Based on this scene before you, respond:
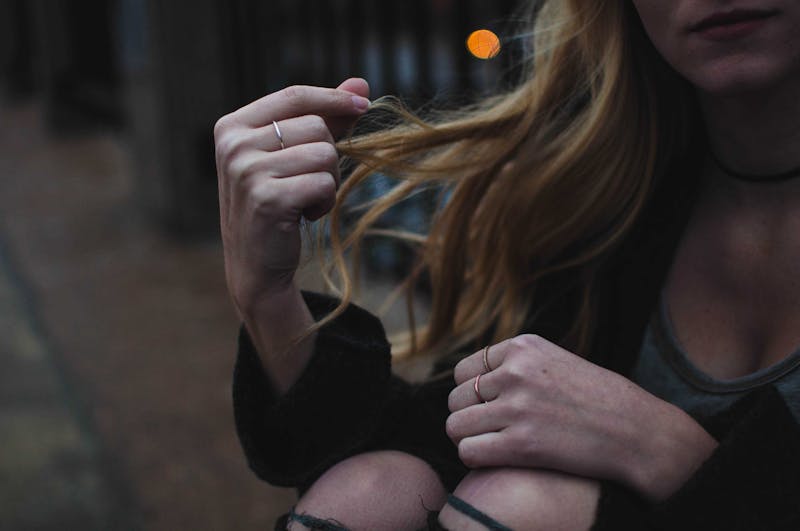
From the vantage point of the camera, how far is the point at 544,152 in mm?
1775

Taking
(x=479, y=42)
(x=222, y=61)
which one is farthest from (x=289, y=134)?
(x=222, y=61)

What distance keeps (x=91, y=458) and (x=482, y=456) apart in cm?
196

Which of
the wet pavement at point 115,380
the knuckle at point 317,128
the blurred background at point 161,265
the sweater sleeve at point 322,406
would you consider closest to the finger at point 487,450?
the sweater sleeve at point 322,406

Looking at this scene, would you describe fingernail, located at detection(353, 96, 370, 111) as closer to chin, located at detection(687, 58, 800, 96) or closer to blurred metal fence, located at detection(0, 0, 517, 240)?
chin, located at detection(687, 58, 800, 96)

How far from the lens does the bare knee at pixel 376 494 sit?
1417 mm

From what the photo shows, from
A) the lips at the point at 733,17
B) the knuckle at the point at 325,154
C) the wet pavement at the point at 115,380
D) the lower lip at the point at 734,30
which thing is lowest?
the wet pavement at the point at 115,380

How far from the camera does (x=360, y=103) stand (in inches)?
56.4

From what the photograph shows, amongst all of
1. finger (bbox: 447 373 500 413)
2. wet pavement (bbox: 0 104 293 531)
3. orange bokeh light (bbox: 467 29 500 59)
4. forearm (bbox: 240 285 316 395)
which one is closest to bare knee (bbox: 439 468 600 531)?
finger (bbox: 447 373 500 413)

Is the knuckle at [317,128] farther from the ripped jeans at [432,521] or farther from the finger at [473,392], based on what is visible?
the ripped jeans at [432,521]

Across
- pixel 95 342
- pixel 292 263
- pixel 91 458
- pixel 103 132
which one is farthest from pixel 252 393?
pixel 103 132

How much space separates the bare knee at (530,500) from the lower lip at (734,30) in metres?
0.61

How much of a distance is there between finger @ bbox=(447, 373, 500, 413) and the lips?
0.55m

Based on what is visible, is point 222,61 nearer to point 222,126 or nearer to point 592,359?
point 592,359

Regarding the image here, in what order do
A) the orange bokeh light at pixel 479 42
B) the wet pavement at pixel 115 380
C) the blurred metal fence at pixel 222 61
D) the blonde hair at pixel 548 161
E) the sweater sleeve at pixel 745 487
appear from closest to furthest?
the sweater sleeve at pixel 745 487, the blonde hair at pixel 548 161, the wet pavement at pixel 115 380, the orange bokeh light at pixel 479 42, the blurred metal fence at pixel 222 61
